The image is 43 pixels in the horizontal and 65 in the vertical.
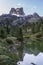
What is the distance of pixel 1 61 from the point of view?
27.8 m

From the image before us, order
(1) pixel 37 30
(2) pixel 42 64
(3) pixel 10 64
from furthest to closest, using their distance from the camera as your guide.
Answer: (1) pixel 37 30 → (2) pixel 42 64 → (3) pixel 10 64

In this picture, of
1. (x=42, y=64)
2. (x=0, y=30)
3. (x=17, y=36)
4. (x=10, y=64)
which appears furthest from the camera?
(x=17, y=36)

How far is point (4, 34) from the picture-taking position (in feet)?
259

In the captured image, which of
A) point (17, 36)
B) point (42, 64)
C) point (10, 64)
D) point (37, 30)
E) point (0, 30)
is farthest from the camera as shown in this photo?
point (37, 30)

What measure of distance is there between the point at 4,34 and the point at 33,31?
60.3 metres

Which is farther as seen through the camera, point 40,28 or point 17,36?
point 40,28

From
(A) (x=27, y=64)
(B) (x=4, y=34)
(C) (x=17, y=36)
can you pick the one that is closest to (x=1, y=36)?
(B) (x=4, y=34)

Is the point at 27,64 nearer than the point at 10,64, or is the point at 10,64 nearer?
the point at 10,64

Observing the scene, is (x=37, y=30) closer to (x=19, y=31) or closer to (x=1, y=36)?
(x=19, y=31)

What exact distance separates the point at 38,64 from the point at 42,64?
650mm

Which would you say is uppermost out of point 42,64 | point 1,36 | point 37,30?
point 37,30

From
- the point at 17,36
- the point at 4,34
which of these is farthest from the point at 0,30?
the point at 17,36

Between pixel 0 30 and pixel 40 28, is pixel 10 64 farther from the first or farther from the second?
pixel 40 28

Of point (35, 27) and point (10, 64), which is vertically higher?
point (35, 27)
